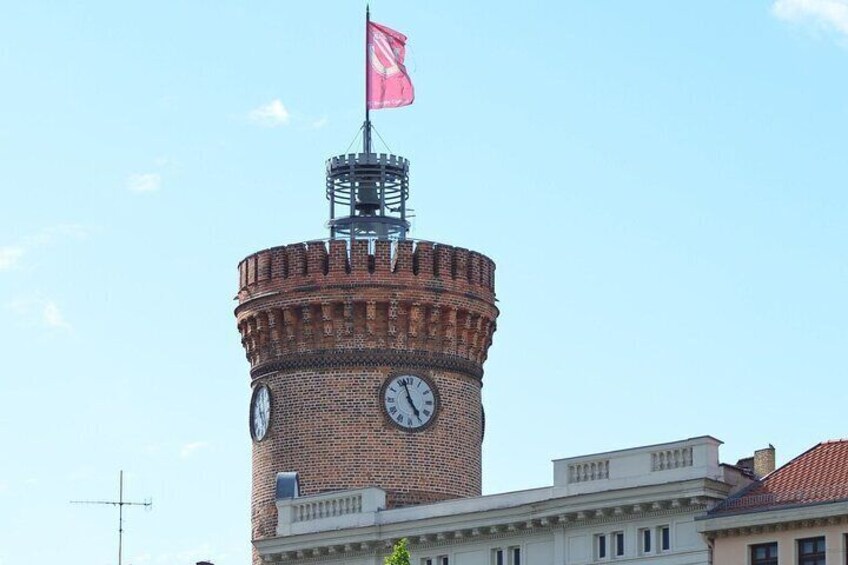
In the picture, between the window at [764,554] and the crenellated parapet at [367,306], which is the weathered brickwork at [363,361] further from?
the window at [764,554]

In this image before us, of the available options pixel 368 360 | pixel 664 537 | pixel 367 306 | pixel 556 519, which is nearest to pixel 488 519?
pixel 556 519

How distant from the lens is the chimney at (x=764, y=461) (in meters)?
91.7

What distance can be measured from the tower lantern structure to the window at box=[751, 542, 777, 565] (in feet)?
54.2

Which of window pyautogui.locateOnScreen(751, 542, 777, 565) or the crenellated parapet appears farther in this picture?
the crenellated parapet

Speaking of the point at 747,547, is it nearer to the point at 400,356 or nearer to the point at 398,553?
the point at 398,553

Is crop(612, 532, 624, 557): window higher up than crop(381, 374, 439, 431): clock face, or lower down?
lower down

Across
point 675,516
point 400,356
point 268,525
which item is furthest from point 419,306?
point 675,516

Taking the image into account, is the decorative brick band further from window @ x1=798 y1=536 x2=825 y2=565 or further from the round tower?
window @ x1=798 y1=536 x2=825 y2=565

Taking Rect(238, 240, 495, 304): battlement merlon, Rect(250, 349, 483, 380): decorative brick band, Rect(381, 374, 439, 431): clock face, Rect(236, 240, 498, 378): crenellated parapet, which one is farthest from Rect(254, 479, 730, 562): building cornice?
Rect(238, 240, 495, 304): battlement merlon

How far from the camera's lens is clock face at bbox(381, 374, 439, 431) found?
98.6 metres

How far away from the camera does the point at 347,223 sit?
10188cm

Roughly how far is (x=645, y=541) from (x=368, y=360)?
15961 mm

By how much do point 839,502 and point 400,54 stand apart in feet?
97.3

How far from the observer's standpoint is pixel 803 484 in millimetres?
84375
